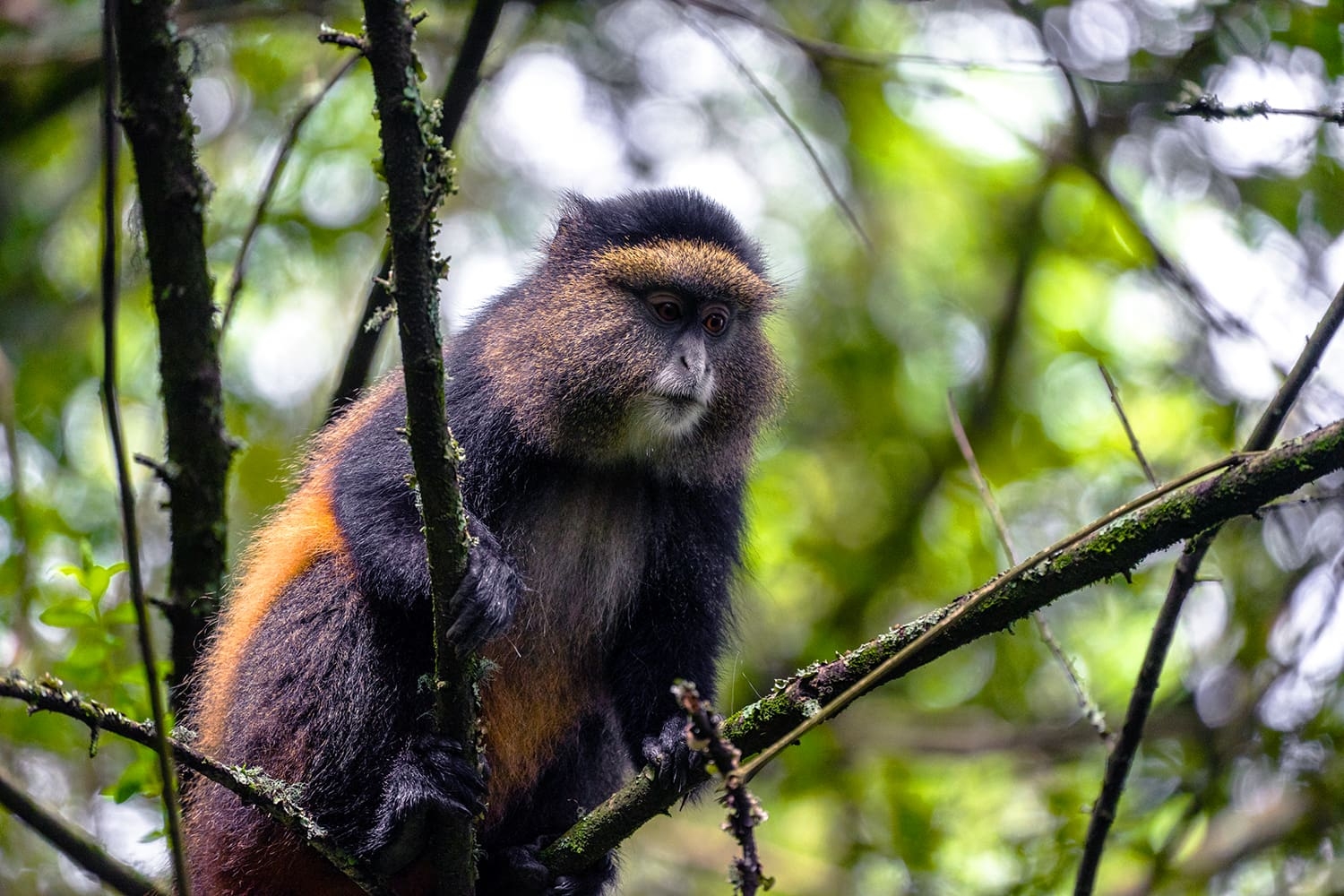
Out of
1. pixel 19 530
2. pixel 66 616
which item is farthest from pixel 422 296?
pixel 19 530

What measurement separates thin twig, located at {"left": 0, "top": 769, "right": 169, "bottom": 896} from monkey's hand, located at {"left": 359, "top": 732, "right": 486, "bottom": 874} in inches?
47.9

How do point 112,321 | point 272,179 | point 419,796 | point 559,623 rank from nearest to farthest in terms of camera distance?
point 112,321
point 419,796
point 559,623
point 272,179

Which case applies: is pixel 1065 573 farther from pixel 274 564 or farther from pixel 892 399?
pixel 892 399

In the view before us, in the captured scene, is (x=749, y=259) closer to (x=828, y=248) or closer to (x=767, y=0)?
(x=767, y=0)

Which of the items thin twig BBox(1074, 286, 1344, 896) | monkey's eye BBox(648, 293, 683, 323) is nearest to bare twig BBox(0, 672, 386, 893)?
monkey's eye BBox(648, 293, 683, 323)

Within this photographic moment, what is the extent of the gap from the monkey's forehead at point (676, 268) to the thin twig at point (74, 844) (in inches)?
126

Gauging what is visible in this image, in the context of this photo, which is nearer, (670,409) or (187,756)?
(187,756)

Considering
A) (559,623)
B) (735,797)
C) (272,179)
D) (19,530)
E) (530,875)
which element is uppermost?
(272,179)

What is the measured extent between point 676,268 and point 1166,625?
261 cm

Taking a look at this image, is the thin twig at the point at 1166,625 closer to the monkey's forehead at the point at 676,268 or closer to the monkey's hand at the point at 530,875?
the monkey's hand at the point at 530,875

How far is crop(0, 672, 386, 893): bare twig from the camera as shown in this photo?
3.56 m

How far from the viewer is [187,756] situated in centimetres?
375

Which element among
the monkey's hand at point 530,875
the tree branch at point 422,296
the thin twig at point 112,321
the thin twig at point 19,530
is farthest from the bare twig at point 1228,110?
the thin twig at point 19,530

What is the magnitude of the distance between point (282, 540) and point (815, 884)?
16.9ft
